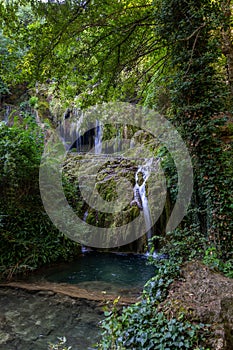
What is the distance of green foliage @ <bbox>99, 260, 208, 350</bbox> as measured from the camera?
208 centimetres

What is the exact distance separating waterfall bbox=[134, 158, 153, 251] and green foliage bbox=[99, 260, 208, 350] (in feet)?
15.0

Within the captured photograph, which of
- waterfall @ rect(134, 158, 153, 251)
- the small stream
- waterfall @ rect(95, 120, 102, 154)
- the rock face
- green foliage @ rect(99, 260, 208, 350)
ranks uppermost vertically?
waterfall @ rect(95, 120, 102, 154)

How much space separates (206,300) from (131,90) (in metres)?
5.95

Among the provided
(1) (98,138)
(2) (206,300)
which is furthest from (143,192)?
(1) (98,138)

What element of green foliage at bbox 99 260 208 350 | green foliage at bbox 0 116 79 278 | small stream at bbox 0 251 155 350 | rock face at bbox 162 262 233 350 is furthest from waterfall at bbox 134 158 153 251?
green foliage at bbox 99 260 208 350

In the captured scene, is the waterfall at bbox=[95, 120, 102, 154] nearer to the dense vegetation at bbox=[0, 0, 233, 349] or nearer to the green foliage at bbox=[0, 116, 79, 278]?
the dense vegetation at bbox=[0, 0, 233, 349]

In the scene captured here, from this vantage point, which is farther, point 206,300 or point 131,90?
point 131,90

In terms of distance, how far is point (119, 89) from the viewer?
23.4 ft

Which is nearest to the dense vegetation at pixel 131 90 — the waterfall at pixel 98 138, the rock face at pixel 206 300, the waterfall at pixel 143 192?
the rock face at pixel 206 300

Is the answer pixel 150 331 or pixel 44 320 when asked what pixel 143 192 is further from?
pixel 150 331

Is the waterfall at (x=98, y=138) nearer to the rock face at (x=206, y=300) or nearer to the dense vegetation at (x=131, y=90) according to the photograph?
the dense vegetation at (x=131, y=90)

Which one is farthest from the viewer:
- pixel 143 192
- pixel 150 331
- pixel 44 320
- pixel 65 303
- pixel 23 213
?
pixel 143 192

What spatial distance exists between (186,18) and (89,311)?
5176 millimetres

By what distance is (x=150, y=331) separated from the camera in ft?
7.27
